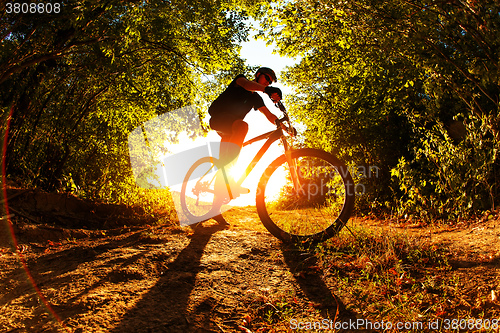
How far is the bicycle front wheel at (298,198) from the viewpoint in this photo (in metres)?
3.38

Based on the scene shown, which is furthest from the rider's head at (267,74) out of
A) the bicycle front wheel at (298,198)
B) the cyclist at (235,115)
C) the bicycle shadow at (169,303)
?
the bicycle shadow at (169,303)

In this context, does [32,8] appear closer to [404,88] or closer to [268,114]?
[268,114]

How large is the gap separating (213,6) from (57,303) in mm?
5862

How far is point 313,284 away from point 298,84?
21.5ft

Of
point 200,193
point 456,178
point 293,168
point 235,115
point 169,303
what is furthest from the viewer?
point 200,193

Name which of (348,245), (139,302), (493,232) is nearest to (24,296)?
(139,302)

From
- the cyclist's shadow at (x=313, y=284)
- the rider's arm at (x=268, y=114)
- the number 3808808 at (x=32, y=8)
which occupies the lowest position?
the cyclist's shadow at (x=313, y=284)

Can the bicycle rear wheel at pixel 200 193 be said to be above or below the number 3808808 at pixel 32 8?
below

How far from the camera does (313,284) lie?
2.56 meters

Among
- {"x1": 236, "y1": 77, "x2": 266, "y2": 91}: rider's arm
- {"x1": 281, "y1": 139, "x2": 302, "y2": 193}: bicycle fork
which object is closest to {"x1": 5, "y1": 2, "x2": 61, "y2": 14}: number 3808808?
{"x1": 236, "y1": 77, "x2": 266, "y2": 91}: rider's arm

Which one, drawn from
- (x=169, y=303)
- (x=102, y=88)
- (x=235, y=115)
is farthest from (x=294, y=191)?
(x=102, y=88)

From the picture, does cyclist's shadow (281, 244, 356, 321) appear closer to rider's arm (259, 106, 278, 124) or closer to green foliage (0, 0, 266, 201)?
rider's arm (259, 106, 278, 124)

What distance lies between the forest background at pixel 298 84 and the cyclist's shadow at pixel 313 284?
319 centimetres

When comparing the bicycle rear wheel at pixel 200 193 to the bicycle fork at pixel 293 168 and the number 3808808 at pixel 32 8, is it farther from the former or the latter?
the number 3808808 at pixel 32 8
